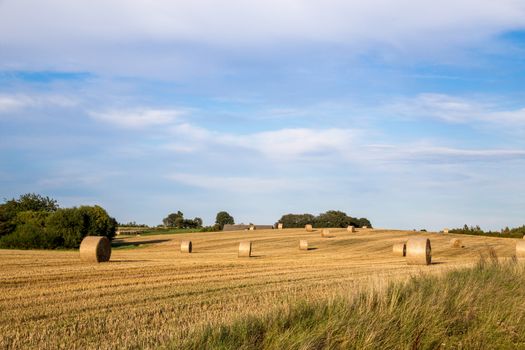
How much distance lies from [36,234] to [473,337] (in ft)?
144

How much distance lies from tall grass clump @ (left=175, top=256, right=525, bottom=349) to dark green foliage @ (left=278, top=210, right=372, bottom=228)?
74617 mm

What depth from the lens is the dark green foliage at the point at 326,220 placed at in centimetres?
8788

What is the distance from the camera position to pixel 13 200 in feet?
227

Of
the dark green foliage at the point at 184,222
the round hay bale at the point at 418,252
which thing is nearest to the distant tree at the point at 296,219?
the dark green foliage at the point at 184,222

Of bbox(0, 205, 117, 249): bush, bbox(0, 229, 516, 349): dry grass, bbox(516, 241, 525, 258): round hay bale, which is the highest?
bbox(0, 205, 117, 249): bush

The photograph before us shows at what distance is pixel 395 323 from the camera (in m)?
8.00

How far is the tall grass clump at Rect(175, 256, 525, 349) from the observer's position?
21.8 feet

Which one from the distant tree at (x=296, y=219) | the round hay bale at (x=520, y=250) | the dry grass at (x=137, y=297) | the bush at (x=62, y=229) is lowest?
the dry grass at (x=137, y=297)

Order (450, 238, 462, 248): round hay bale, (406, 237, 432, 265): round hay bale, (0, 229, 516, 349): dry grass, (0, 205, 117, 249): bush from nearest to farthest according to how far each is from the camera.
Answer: (0, 229, 516, 349): dry grass < (406, 237, 432, 265): round hay bale < (450, 238, 462, 248): round hay bale < (0, 205, 117, 249): bush

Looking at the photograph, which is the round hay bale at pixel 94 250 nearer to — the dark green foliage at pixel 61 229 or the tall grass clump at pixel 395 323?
the tall grass clump at pixel 395 323

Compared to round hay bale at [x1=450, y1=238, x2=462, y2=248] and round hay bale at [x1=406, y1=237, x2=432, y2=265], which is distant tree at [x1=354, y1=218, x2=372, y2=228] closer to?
round hay bale at [x1=450, y1=238, x2=462, y2=248]

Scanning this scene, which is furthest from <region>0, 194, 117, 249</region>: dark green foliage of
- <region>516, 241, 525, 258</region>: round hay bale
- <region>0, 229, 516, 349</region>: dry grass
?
<region>516, 241, 525, 258</region>: round hay bale

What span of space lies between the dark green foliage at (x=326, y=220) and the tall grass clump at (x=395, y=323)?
7462cm

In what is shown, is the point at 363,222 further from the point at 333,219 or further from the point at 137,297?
the point at 137,297
